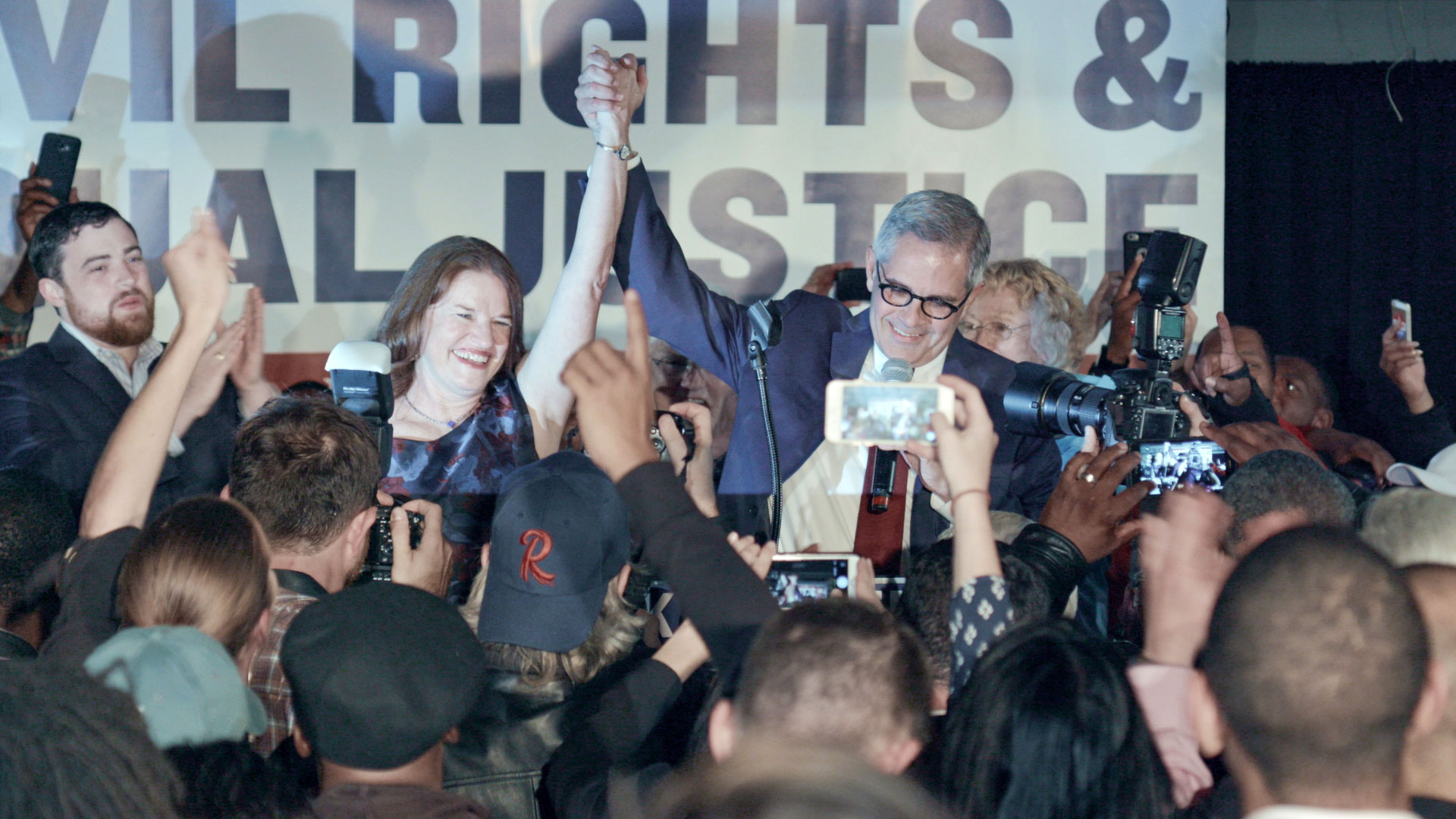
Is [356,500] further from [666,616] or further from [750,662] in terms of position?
[750,662]

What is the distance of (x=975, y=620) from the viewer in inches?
57.8

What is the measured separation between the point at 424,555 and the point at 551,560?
0.38 meters

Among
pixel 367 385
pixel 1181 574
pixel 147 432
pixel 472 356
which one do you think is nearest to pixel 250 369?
pixel 472 356

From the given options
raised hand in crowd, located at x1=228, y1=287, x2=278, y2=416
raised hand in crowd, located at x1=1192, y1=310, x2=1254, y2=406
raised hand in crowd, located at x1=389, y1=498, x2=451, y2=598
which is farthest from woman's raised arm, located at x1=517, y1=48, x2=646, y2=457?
raised hand in crowd, located at x1=1192, y1=310, x2=1254, y2=406

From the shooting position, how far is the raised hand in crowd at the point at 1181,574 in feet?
5.06

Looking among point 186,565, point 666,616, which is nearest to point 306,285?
point 666,616

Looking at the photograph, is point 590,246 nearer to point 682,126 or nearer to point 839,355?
point 839,355

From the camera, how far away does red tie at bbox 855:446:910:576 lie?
2.60m

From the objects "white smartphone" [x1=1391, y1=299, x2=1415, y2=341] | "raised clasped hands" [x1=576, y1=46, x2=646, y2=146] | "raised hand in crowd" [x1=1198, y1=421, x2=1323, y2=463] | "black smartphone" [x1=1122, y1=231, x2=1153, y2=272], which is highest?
"raised clasped hands" [x1=576, y1=46, x2=646, y2=146]

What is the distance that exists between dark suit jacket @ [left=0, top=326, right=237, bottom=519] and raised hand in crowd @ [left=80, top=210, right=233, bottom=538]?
1.16 meters

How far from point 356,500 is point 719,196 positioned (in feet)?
7.78

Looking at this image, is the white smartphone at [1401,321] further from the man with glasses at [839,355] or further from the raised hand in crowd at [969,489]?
the raised hand in crowd at [969,489]

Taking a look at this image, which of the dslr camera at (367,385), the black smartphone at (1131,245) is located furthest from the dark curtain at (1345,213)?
the dslr camera at (367,385)

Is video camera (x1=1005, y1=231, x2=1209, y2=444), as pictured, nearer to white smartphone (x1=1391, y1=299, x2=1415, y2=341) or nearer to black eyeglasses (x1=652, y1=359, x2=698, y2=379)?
black eyeglasses (x1=652, y1=359, x2=698, y2=379)
